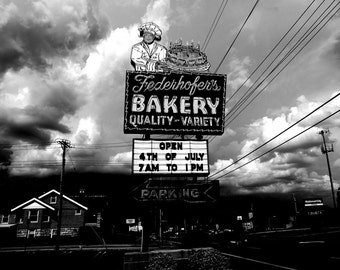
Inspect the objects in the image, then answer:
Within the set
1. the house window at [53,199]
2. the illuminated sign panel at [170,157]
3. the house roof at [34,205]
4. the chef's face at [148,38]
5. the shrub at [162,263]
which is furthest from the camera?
the house window at [53,199]

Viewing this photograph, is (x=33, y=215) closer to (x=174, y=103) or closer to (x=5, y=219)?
(x=5, y=219)

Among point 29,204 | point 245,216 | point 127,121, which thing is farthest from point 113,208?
point 127,121

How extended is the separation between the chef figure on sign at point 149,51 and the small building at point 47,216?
4040 centimetres

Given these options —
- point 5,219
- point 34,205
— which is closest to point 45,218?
point 34,205

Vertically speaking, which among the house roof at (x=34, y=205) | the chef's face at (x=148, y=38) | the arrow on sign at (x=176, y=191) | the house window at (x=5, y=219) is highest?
the chef's face at (x=148, y=38)

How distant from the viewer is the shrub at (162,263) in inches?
375

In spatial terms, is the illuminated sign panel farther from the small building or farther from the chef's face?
the small building

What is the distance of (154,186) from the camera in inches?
450

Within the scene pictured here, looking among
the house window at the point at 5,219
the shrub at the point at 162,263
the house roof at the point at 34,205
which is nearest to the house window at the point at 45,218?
the house roof at the point at 34,205

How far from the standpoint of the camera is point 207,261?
386 inches

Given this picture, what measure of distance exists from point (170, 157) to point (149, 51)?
559 centimetres

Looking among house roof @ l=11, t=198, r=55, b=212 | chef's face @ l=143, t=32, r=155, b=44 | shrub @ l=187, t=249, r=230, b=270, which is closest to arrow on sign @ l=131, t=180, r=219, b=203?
shrub @ l=187, t=249, r=230, b=270

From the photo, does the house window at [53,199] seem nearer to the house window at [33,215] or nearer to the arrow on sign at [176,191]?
the house window at [33,215]

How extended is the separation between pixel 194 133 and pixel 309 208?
2600 inches
